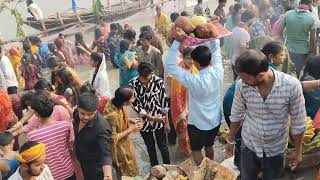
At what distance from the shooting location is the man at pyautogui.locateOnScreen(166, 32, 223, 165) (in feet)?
13.9

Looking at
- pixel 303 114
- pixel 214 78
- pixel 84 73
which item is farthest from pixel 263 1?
pixel 303 114

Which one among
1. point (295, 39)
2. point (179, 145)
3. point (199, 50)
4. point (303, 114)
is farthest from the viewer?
point (295, 39)

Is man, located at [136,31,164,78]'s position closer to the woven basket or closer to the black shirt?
the black shirt

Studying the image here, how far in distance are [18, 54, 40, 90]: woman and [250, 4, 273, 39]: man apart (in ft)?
13.1

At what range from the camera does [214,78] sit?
174 inches

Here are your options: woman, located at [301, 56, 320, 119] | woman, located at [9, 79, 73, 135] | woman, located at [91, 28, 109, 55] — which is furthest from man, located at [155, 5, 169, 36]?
woman, located at [301, 56, 320, 119]

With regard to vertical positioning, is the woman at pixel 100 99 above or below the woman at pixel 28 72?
above

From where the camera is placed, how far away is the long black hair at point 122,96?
Result: 445 cm

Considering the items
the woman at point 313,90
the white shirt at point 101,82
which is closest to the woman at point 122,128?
the white shirt at point 101,82

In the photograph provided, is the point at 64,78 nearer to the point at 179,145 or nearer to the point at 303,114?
the point at 179,145

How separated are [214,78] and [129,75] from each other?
7.11ft

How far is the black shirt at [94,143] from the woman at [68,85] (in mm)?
1111

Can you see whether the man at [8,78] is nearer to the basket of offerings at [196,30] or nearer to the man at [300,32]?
the basket of offerings at [196,30]

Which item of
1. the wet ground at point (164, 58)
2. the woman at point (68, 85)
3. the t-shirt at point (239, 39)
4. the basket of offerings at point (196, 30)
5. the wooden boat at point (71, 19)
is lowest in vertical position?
the wet ground at point (164, 58)
